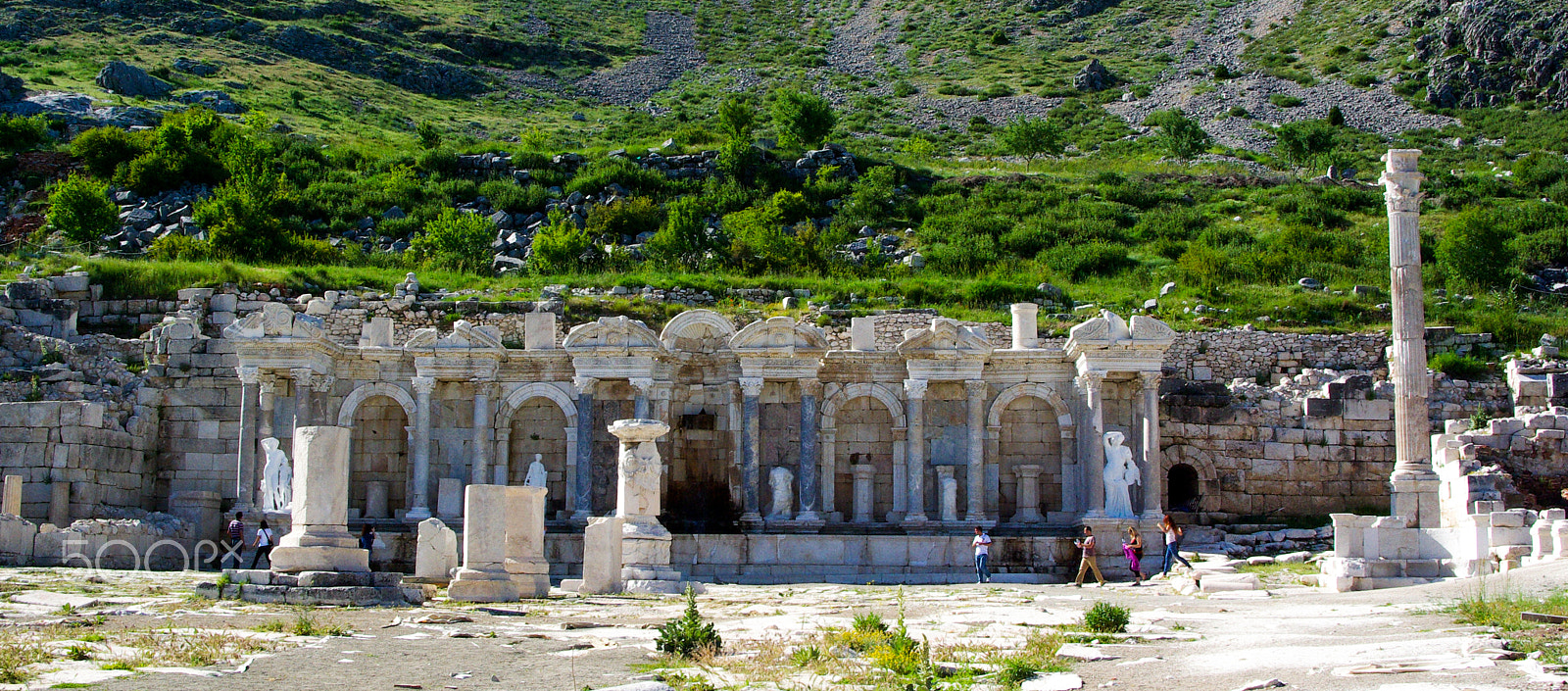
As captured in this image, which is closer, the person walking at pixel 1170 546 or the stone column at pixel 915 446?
the person walking at pixel 1170 546

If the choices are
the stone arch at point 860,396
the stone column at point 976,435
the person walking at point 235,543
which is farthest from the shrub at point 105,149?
the stone column at point 976,435

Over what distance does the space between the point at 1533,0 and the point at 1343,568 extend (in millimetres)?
61161

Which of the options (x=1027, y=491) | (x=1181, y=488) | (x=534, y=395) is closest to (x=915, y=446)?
(x=1027, y=491)

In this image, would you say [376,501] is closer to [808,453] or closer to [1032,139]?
[808,453]

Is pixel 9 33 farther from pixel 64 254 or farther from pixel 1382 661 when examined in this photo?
pixel 1382 661

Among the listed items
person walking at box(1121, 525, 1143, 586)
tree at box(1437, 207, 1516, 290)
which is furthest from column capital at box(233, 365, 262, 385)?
tree at box(1437, 207, 1516, 290)

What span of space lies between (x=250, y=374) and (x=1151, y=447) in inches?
698

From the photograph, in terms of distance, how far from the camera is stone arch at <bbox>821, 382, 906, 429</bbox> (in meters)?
29.4

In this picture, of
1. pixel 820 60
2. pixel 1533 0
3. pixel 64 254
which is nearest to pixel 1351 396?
pixel 64 254

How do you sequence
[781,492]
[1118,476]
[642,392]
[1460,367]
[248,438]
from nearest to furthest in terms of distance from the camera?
[1118,476] → [248,438] → [781,492] → [642,392] → [1460,367]

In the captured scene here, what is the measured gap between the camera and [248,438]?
93.0ft

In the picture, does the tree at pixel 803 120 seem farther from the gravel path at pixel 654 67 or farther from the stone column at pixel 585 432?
the stone column at pixel 585 432

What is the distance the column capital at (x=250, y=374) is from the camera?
28.4m

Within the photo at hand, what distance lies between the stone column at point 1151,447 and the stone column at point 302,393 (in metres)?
16.3
